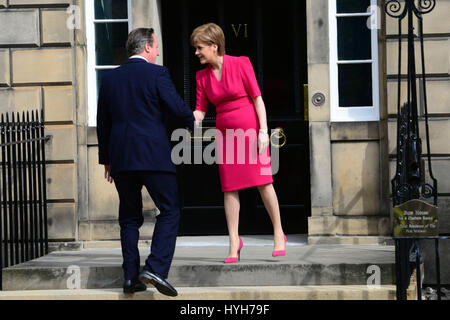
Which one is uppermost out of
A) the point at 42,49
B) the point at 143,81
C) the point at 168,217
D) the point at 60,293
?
the point at 42,49

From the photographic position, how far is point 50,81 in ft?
27.7

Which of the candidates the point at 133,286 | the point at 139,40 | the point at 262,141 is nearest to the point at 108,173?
the point at 133,286

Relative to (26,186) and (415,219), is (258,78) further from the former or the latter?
(415,219)

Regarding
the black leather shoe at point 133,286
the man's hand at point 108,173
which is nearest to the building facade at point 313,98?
the man's hand at point 108,173

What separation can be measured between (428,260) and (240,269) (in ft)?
6.95

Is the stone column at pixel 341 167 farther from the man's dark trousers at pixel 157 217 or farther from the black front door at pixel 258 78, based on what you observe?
the man's dark trousers at pixel 157 217

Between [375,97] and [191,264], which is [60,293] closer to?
[191,264]

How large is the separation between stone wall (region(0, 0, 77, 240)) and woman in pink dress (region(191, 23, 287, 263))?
2.29m

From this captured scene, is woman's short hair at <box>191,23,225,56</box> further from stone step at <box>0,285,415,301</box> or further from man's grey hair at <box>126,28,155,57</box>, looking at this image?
stone step at <box>0,285,415,301</box>

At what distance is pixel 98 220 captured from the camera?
28.0 ft

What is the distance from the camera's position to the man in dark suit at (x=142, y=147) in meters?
5.83

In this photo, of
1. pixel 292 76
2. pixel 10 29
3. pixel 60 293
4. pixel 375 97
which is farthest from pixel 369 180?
pixel 10 29

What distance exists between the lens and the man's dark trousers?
5.82m

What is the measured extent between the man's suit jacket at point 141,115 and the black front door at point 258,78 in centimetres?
324
